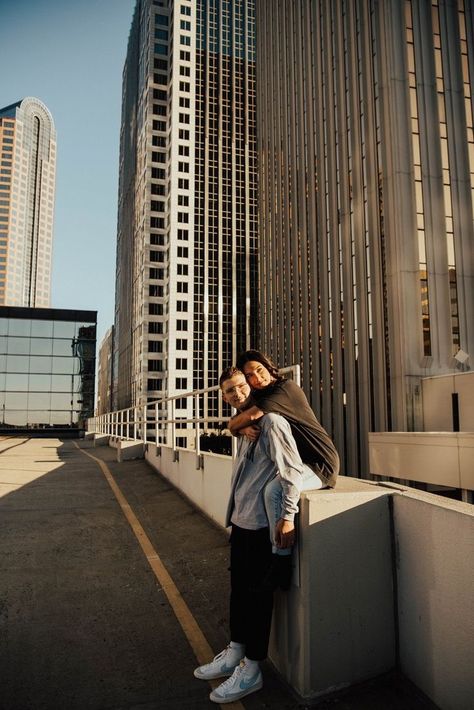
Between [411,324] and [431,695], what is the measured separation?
33.2 meters

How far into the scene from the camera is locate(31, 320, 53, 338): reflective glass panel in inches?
1762

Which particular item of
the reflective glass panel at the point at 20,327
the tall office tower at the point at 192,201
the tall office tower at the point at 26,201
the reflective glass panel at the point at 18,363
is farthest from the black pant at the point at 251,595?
the tall office tower at the point at 26,201

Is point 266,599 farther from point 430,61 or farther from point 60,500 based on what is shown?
point 430,61

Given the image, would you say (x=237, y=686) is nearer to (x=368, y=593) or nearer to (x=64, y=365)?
(x=368, y=593)

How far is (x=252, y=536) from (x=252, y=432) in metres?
0.67

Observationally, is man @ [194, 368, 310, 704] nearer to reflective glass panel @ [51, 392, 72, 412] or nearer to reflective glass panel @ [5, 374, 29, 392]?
reflective glass panel @ [51, 392, 72, 412]

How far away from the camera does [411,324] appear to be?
33.8 m

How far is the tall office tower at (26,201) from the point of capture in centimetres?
15575

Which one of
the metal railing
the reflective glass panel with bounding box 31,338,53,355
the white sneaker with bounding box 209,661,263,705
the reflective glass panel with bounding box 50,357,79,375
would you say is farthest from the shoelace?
the reflective glass panel with bounding box 31,338,53,355

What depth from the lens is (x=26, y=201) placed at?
163375 millimetres

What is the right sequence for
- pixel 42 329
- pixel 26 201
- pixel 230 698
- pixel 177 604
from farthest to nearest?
pixel 26 201 < pixel 42 329 < pixel 177 604 < pixel 230 698

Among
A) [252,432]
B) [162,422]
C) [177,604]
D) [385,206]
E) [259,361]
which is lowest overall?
[177,604]

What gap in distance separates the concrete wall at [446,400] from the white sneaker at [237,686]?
1009 inches

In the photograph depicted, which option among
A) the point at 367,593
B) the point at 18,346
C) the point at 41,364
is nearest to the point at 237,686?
the point at 367,593
